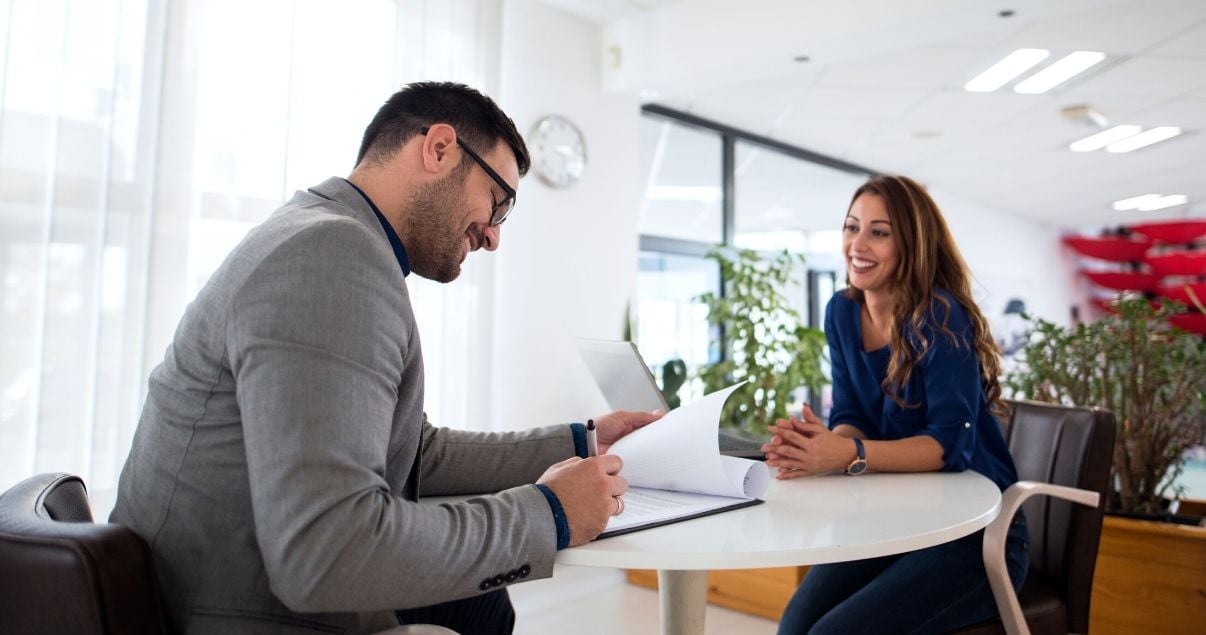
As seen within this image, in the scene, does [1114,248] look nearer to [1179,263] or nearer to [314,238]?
[1179,263]

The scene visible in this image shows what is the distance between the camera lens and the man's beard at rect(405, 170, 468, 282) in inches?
46.8

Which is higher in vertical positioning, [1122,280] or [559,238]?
[1122,280]

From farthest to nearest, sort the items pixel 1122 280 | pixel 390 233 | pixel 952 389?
pixel 1122 280, pixel 952 389, pixel 390 233

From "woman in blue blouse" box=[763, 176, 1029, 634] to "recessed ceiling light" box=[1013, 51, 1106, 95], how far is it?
3401mm

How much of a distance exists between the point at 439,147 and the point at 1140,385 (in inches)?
113

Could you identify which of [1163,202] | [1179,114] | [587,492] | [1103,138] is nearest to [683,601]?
[587,492]

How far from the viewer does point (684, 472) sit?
1.25 m

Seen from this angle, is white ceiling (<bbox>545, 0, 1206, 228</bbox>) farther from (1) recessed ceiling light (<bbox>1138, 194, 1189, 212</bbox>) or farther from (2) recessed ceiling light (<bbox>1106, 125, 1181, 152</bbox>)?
(1) recessed ceiling light (<bbox>1138, 194, 1189, 212</bbox>)

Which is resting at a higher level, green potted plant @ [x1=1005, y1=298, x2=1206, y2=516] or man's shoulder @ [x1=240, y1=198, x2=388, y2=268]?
man's shoulder @ [x1=240, y1=198, x2=388, y2=268]

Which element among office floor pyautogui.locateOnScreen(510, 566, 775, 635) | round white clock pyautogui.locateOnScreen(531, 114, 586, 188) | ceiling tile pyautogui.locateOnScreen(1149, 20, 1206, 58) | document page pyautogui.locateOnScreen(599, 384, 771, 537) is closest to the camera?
document page pyautogui.locateOnScreen(599, 384, 771, 537)

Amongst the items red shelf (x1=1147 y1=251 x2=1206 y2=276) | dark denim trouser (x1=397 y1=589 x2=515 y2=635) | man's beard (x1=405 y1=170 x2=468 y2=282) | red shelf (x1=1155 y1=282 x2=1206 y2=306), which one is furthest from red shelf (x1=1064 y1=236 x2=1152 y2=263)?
man's beard (x1=405 y1=170 x2=468 y2=282)

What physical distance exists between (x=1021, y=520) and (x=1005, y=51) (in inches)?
142

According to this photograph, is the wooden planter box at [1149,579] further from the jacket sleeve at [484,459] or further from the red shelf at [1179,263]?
the red shelf at [1179,263]

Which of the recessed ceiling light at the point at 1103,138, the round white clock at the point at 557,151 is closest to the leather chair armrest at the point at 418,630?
the round white clock at the point at 557,151
